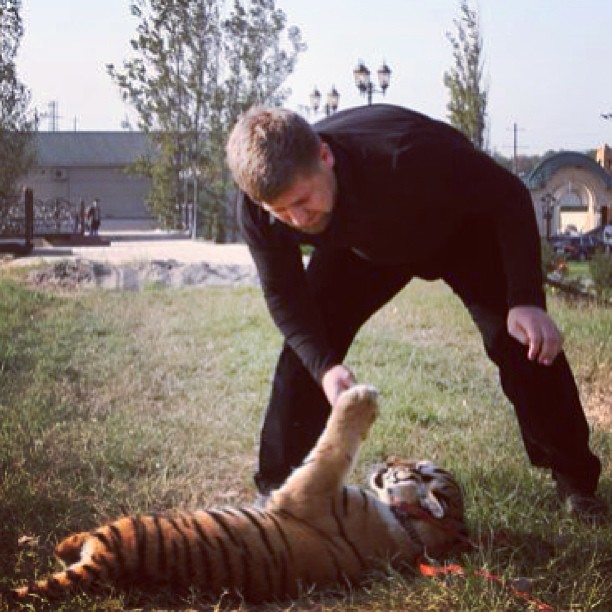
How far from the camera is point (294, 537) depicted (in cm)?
287

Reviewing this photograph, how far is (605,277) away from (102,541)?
939 cm

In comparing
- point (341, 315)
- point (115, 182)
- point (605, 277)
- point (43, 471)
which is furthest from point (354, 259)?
point (115, 182)

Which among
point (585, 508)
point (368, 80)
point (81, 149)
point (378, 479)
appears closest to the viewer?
point (378, 479)

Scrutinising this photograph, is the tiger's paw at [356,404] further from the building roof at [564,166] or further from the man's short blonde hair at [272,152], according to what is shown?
the building roof at [564,166]

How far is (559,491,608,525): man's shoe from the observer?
137 inches

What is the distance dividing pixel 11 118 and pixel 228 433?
14.3 m

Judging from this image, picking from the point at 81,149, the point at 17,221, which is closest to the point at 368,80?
the point at 17,221

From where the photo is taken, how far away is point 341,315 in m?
3.62

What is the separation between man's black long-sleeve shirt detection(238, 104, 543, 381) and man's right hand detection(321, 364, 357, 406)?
6cm

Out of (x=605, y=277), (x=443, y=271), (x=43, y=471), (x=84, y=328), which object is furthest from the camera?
(x=605, y=277)

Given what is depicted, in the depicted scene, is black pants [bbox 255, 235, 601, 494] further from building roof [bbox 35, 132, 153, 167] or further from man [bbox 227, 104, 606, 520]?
building roof [bbox 35, 132, 153, 167]

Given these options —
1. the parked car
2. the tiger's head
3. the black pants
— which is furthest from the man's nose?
the parked car

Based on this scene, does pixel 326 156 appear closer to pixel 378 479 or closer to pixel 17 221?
pixel 378 479

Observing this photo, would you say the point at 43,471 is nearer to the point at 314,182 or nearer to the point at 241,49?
the point at 314,182
